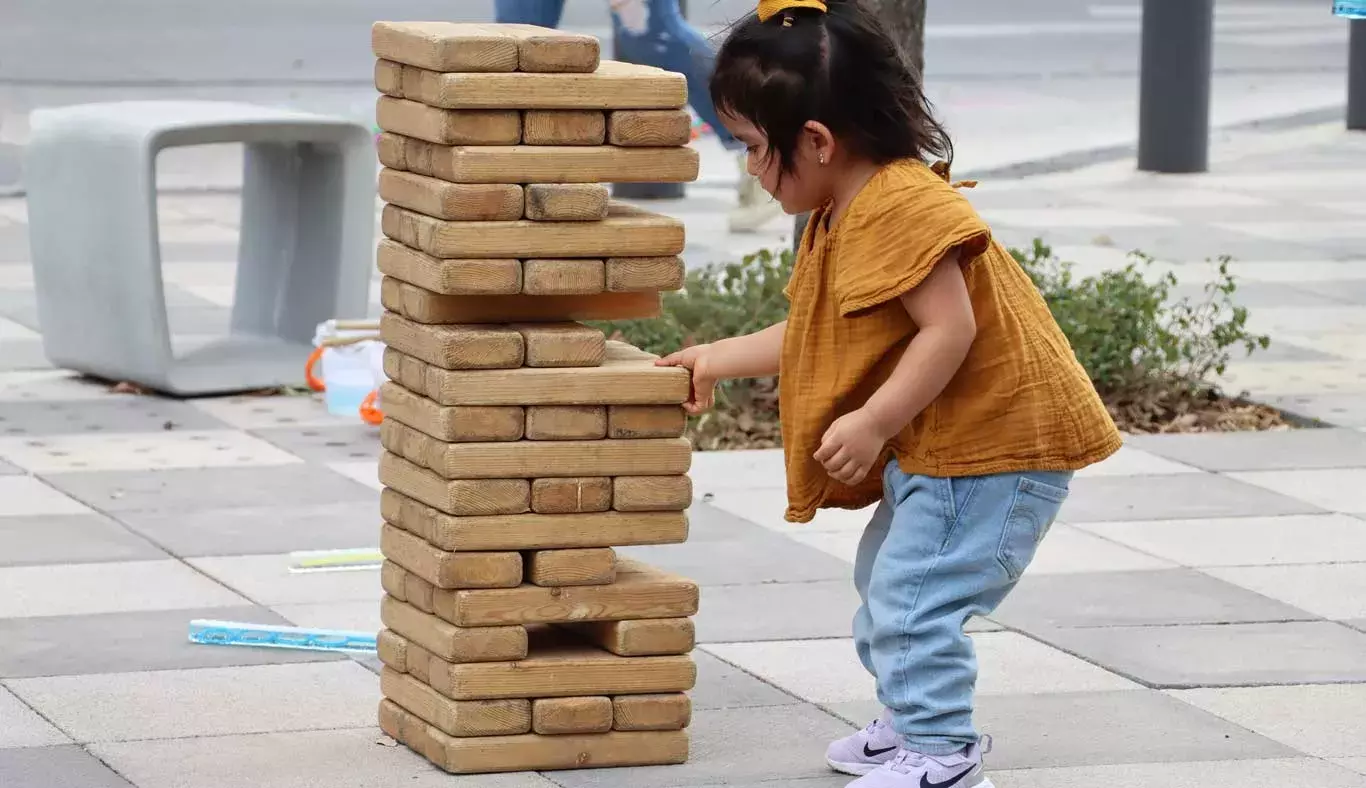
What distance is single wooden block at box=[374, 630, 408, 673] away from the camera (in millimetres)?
4516

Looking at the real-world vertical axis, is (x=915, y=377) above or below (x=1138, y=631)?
above

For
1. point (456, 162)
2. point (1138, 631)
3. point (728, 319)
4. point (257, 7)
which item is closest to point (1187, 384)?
point (728, 319)

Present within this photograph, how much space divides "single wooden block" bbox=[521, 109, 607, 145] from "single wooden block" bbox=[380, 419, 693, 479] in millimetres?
544

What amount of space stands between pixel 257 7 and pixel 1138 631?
18644 mm

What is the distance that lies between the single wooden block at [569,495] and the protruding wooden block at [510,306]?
1.01ft

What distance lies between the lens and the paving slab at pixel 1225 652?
5.07m

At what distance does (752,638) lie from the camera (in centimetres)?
536

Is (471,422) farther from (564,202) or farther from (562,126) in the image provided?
(562,126)

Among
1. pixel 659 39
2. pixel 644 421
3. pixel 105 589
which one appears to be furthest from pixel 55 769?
pixel 659 39

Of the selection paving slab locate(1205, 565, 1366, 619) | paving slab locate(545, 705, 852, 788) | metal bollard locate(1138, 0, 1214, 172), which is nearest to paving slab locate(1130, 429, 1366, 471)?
paving slab locate(1205, 565, 1366, 619)

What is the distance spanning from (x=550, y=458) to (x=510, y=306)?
0.30 metres

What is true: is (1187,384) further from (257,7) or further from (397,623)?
(257,7)

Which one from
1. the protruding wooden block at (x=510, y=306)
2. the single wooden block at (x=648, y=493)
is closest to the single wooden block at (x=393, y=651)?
the single wooden block at (x=648, y=493)

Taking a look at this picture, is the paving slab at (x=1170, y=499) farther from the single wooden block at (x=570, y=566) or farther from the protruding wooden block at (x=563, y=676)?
the single wooden block at (x=570, y=566)
